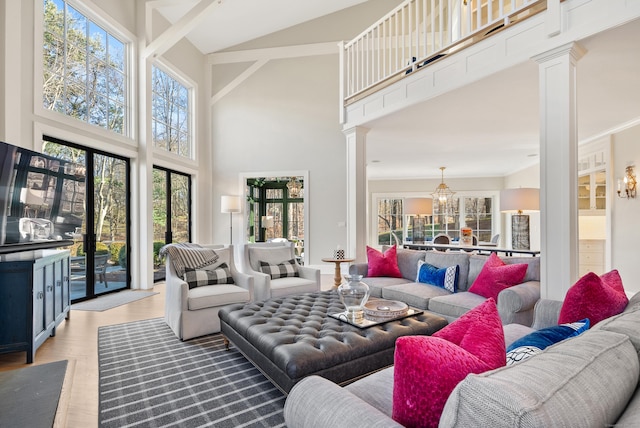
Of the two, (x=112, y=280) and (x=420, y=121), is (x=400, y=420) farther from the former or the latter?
(x=112, y=280)

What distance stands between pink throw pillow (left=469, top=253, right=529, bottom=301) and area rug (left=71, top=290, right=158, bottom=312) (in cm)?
433

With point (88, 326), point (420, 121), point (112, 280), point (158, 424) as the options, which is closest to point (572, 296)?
point (158, 424)

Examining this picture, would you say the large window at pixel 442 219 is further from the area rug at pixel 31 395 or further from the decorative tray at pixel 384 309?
the area rug at pixel 31 395

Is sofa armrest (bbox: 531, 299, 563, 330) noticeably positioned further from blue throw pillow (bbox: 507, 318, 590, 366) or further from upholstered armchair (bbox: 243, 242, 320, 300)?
upholstered armchair (bbox: 243, 242, 320, 300)

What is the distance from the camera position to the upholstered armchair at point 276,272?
148 inches

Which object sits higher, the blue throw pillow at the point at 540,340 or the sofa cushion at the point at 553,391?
the sofa cushion at the point at 553,391

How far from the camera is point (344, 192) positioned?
6828mm

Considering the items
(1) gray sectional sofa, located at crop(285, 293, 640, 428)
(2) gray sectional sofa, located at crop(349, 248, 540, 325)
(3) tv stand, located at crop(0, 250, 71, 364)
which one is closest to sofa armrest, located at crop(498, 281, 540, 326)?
(2) gray sectional sofa, located at crop(349, 248, 540, 325)

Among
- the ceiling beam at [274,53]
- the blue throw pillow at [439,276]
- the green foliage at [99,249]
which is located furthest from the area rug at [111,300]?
the ceiling beam at [274,53]

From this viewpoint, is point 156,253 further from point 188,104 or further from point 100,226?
point 188,104

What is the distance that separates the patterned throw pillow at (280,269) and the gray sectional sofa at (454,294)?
34.3 inches

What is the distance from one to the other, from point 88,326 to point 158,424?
2.33 m

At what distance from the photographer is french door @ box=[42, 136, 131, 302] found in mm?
4633

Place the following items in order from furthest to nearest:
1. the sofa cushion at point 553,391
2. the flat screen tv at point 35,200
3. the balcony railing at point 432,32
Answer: the balcony railing at point 432,32 < the flat screen tv at point 35,200 < the sofa cushion at point 553,391
